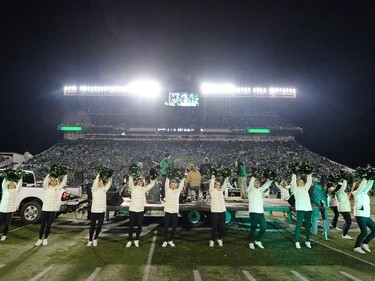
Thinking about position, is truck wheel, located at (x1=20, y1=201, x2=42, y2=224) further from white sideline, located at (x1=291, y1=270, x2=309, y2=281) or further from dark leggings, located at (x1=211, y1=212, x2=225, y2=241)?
white sideline, located at (x1=291, y1=270, x2=309, y2=281)

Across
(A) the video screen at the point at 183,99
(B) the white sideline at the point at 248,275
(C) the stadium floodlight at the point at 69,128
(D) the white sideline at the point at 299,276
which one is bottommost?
(D) the white sideline at the point at 299,276

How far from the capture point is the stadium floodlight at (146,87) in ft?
151

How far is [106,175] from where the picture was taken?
29.2ft

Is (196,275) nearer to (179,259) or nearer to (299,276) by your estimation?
(179,259)

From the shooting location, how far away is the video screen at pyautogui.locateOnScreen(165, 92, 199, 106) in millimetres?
45594

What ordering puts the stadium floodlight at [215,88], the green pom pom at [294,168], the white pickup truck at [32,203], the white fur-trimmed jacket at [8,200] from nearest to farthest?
the white fur-trimmed jacket at [8,200]
the green pom pom at [294,168]
the white pickup truck at [32,203]
the stadium floodlight at [215,88]

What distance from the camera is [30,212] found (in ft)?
38.0

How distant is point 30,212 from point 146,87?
36.4 metres

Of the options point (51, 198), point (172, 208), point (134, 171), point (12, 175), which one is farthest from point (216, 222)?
point (12, 175)

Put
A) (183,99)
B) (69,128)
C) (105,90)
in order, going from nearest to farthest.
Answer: (183,99) < (69,128) < (105,90)

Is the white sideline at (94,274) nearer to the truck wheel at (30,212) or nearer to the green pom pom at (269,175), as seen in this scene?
the green pom pom at (269,175)

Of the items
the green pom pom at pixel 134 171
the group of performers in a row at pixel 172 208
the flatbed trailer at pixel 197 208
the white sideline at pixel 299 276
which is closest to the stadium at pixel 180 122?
the flatbed trailer at pixel 197 208

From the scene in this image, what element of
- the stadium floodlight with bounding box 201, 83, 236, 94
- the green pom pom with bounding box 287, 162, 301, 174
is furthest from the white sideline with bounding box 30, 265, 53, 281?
the stadium floodlight with bounding box 201, 83, 236, 94

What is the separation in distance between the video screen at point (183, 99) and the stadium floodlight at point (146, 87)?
2659mm
